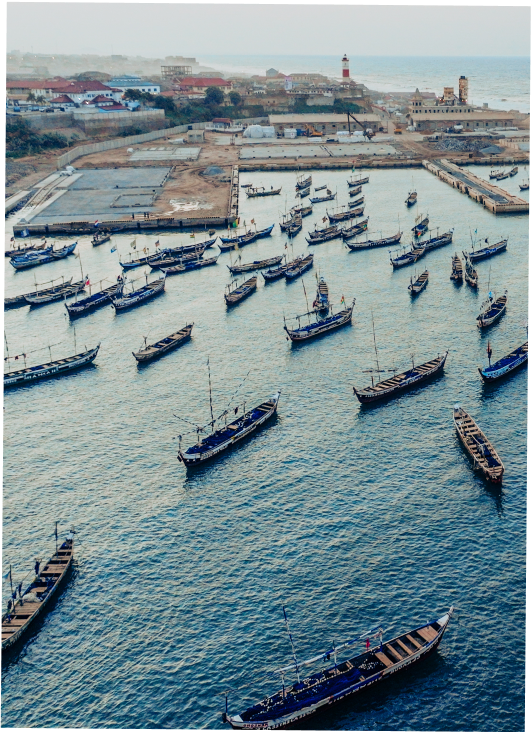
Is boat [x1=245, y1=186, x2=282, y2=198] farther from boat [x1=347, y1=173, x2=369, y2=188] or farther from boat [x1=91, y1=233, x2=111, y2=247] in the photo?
boat [x1=91, y1=233, x2=111, y2=247]

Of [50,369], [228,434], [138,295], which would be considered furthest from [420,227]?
[228,434]

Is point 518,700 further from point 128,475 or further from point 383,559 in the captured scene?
point 128,475

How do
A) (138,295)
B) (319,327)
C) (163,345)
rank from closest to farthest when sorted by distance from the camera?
(163,345) → (319,327) → (138,295)

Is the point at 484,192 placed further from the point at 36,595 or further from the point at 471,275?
the point at 36,595

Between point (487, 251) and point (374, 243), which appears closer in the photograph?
point (487, 251)

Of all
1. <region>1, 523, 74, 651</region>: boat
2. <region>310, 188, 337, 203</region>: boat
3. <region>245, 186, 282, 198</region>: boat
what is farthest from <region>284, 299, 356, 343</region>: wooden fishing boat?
<region>245, 186, 282, 198</region>: boat

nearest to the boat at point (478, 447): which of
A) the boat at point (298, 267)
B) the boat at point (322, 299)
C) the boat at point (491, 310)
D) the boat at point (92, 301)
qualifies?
the boat at point (491, 310)
